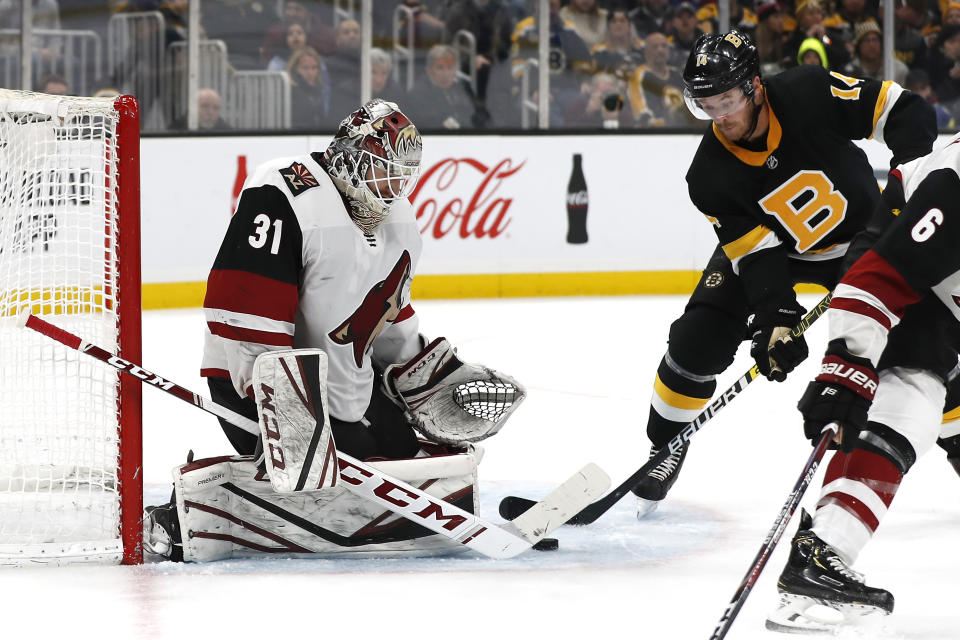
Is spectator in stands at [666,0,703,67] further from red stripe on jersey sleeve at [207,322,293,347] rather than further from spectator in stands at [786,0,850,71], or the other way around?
red stripe on jersey sleeve at [207,322,293,347]

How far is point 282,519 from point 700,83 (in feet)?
3.85

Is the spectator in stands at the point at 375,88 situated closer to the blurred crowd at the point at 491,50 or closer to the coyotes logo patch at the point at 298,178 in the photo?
the blurred crowd at the point at 491,50

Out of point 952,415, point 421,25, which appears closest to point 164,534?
point 952,415

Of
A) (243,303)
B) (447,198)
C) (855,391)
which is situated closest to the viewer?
(855,391)

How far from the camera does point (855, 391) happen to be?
192 centimetres

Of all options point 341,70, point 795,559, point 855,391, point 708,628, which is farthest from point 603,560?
point 341,70

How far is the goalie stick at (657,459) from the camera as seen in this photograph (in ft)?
8.76

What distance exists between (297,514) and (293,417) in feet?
0.85

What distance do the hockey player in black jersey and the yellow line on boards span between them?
12.1 ft

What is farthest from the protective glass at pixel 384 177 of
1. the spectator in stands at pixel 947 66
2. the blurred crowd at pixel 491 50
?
the spectator in stands at pixel 947 66

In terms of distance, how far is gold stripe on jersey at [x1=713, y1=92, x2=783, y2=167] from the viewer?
2.80 metres

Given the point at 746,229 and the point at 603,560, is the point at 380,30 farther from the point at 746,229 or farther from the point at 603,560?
the point at 603,560

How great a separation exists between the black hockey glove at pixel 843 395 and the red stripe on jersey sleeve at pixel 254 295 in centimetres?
91

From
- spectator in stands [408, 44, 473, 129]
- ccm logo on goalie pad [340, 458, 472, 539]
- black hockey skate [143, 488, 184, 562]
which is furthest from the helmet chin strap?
spectator in stands [408, 44, 473, 129]
